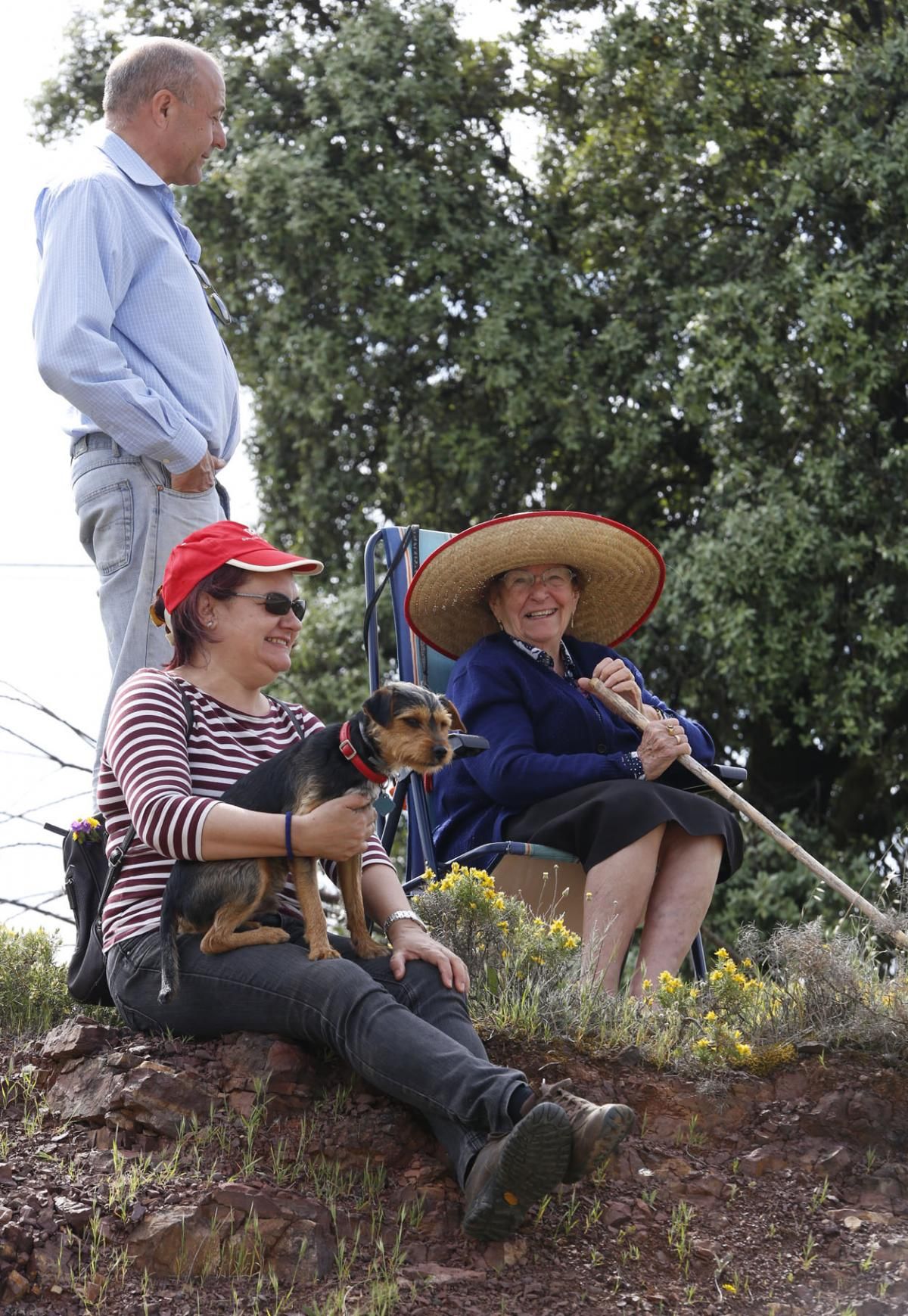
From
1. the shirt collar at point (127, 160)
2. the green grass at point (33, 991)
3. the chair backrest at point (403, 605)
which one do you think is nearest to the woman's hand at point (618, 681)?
the chair backrest at point (403, 605)

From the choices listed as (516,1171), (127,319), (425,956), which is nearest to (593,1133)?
(516,1171)

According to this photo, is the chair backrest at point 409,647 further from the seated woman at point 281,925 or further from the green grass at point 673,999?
the seated woman at point 281,925

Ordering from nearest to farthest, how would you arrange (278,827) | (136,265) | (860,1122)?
(278,827)
(860,1122)
(136,265)

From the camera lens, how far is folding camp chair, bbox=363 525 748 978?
4.58 metres

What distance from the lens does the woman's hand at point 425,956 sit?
10.7 ft

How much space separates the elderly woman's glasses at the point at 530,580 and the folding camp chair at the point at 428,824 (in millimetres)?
483

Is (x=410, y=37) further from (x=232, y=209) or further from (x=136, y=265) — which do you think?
(x=136, y=265)

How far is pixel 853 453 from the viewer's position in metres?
9.04

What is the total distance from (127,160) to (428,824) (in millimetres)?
2352

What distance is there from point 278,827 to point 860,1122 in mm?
1724

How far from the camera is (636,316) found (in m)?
10.1

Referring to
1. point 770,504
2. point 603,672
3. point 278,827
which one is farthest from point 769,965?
point 770,504

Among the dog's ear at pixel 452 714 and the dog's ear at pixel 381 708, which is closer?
the dog's ear at pixel 381 708

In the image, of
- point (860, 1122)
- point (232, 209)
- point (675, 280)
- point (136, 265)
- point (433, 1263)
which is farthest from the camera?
point (232, 209)
